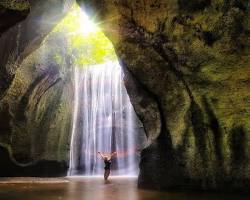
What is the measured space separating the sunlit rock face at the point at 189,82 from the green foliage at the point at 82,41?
878 cm

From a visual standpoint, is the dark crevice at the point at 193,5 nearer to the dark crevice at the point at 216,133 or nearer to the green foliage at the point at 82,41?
the dark crevice at the point at 216,133

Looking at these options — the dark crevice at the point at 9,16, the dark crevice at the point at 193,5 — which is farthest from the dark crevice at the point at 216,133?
the dark crevice at the point at 9,16

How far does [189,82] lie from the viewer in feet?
31.0

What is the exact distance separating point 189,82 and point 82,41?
42.1 ft

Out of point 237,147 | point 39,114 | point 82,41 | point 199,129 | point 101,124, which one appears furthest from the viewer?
point 101,124

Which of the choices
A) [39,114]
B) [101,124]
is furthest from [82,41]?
[39,114]

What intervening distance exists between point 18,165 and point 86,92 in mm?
7978

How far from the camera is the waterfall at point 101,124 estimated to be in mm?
20812

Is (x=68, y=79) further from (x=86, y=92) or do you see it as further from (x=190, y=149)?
(x=190, y=149)

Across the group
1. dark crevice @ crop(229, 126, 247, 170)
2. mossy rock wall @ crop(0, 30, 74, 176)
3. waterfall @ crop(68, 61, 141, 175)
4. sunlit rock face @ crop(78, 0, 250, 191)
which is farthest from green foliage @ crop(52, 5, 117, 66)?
dark crevice @ crop(229, 126, 247, 170)

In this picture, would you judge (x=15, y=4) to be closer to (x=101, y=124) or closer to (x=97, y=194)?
(x=97, y=194)

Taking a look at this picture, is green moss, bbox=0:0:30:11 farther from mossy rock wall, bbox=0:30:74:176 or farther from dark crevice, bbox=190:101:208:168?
mossy rock wall, bbox=0:30:74:176

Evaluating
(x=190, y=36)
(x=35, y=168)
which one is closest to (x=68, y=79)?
(x=35, y=168)

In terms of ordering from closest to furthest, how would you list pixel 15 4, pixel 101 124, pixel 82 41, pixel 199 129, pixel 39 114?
pixel 15 4
pixel 199 129
pixel 39 114
pixel 82 41
pixel 101 124
